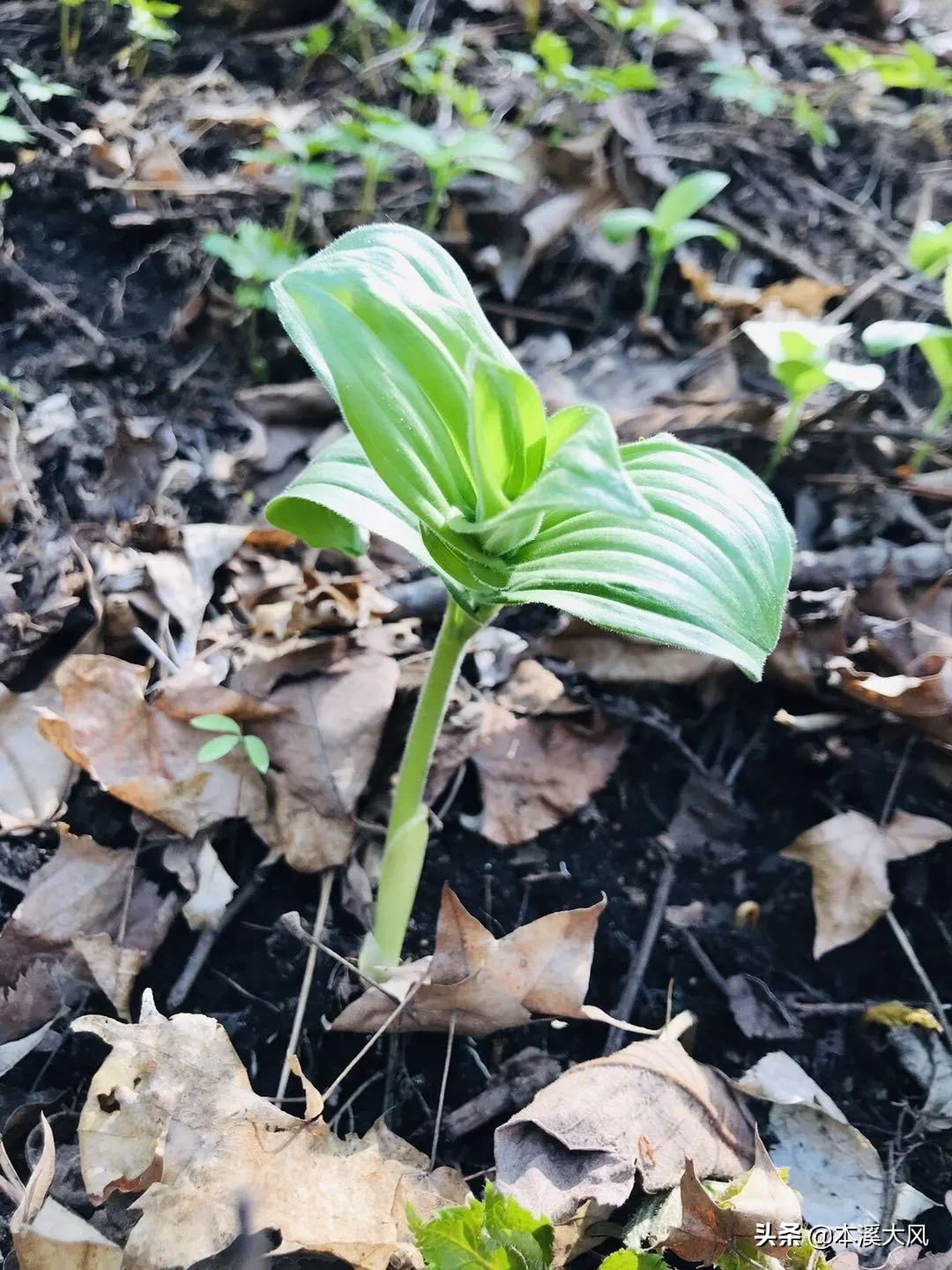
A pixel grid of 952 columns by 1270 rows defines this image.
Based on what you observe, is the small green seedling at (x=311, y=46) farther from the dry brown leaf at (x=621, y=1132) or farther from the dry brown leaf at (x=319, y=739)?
the dry brown leaf at (x=621, y=1132)

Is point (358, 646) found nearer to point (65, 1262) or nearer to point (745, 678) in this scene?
point (745, 678)

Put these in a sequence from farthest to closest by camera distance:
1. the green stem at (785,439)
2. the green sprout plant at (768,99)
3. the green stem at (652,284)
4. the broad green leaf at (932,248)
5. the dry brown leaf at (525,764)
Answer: the green sprout plant at (768,99)
the green stem at (652,284)
the broad green leaf at (932,248)
the green stem at (785,439)
the dry brown leaf at (525,764)

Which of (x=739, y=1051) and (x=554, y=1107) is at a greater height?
(x=554, y=1107)

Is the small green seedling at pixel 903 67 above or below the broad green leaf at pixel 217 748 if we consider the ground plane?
above

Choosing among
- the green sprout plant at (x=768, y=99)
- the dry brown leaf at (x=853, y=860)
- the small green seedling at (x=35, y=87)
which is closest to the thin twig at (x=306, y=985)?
the dry brown leaf at (x=853, y=860)

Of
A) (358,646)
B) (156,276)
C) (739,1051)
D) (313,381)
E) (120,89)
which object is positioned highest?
(120,89)

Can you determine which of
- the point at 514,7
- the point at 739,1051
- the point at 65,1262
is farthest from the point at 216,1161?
the point at 514,7
